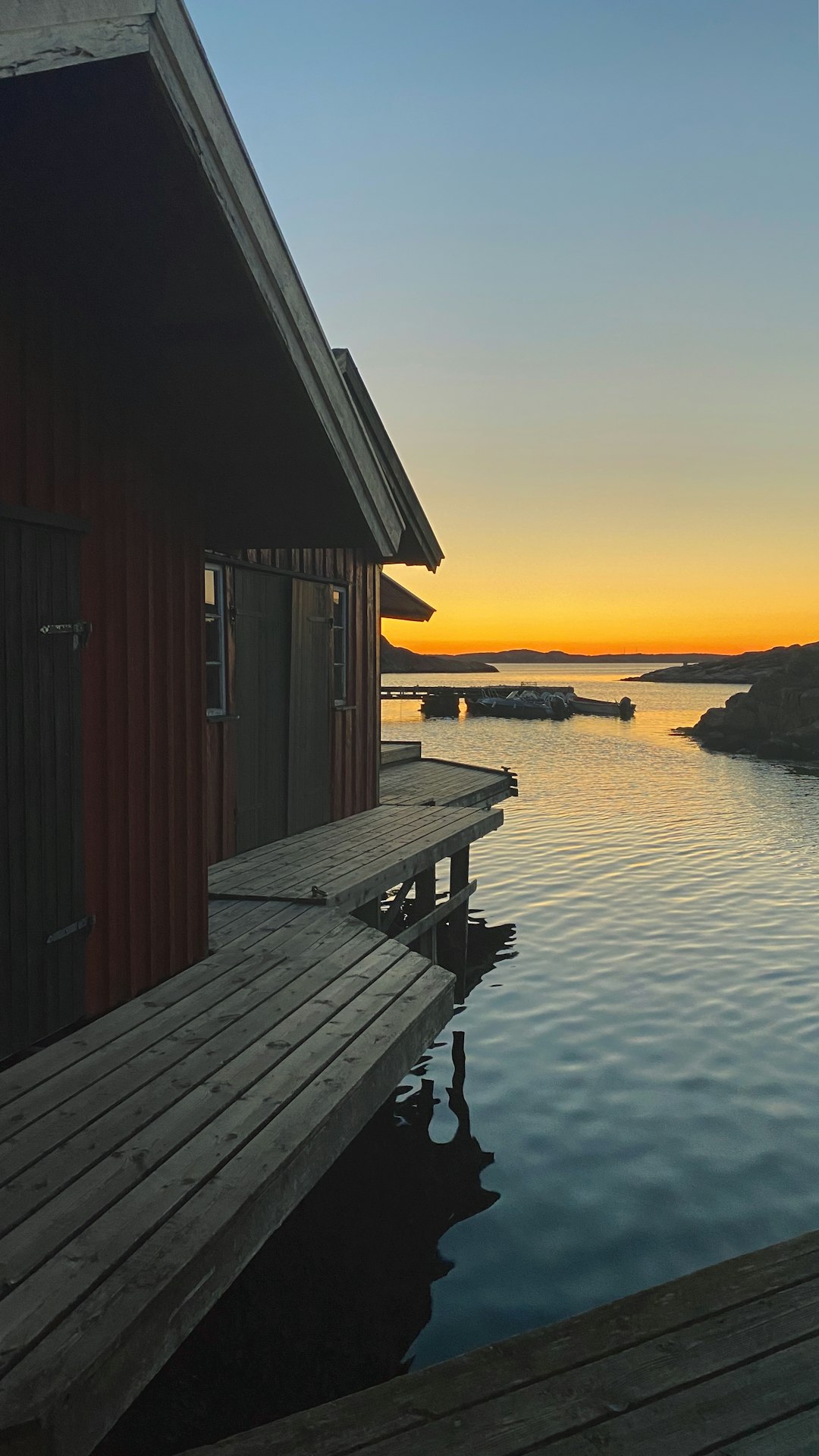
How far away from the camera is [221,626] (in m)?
9.47

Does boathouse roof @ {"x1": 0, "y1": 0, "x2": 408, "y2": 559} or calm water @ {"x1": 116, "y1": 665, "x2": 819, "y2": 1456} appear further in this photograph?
calm water @ {"x1": 116, "y1": 665, "x2": 819, "y2": 1456}

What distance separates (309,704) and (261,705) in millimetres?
1193

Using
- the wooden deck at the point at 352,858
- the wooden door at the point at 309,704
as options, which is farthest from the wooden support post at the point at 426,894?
the wooden door at the point at 309,704

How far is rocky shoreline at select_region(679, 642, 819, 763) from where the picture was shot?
45.5 meters

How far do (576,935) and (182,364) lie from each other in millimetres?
10401

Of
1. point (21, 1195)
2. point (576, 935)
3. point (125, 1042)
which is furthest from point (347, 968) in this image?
point (576, 935)

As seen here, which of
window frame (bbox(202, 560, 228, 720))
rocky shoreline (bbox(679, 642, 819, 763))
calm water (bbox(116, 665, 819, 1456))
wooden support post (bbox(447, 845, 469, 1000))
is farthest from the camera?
rocky shoreline (bbox(679, 642, 819, 763))

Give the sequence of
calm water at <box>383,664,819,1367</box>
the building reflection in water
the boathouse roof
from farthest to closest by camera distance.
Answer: calm water at <box>383,664,819,1367</box> → the building reflection in water → the boathouse roof

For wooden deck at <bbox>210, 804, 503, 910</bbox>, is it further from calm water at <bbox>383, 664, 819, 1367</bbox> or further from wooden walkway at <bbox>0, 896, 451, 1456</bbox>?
calm water at <bbox>383, 664, 819, 1367</bbox>

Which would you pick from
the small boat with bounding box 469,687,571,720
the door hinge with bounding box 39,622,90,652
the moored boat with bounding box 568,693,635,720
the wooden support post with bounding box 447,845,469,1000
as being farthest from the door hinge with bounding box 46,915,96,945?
the moored boat with bounding box 568,693,635,720

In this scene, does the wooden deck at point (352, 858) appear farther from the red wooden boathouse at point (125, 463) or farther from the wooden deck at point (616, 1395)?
the wooden deck at point (616, 1395)

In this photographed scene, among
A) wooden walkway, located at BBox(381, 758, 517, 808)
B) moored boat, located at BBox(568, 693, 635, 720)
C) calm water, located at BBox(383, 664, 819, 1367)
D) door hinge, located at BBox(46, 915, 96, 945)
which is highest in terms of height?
door hinge, located at BBox(46, 915, 96, 945)

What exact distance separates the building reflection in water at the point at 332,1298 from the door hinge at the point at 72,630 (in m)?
3.54

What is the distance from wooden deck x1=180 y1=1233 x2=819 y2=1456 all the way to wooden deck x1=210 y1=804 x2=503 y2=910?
4624mm
